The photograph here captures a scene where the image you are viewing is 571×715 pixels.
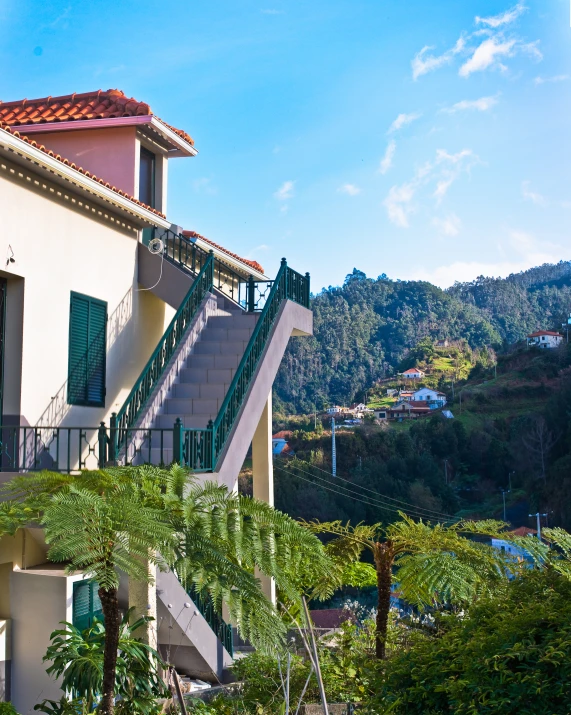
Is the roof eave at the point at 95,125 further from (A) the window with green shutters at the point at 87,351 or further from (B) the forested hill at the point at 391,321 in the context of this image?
(B) the forested hill at the point at 391,321

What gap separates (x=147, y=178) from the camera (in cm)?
1426

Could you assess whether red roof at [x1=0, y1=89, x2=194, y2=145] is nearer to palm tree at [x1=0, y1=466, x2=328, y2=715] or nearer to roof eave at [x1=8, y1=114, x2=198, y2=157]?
roof eave at [x1=8, y1=114, x2=198, y2=157]

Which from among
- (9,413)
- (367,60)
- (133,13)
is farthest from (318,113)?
(9,413)

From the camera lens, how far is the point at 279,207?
273 feet

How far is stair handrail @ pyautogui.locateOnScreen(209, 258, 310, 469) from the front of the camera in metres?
9.66

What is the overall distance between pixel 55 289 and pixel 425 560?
6.21 m

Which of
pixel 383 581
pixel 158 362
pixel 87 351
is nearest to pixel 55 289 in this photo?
pixel 87 351

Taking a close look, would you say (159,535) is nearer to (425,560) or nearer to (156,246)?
(425,560)

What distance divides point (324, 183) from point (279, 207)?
617cm

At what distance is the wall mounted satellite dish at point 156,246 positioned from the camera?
1245cm

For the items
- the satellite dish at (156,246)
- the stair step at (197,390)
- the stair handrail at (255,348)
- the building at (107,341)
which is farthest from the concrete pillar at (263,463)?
the satellite dish at (156,246)

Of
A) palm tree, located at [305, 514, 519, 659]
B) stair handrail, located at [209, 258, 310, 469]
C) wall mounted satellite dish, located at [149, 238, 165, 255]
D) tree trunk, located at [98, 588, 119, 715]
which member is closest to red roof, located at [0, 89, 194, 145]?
wall mounted satellite dish, located at [149, 238, 165, 255]

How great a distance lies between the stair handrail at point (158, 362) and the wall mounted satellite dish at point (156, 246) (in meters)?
0.75

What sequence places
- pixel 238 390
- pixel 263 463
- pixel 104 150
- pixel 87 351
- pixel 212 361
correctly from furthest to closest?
pixel 263 463
pixel 104 150
pixel 212 361
pixel 87 351
pixel 238 390
